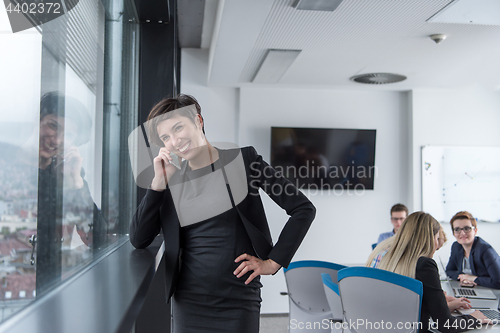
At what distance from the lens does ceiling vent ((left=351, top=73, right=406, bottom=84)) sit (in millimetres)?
4035

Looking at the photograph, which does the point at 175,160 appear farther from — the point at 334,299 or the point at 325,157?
the point at 325,157

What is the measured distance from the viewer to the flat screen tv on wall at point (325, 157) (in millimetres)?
4508

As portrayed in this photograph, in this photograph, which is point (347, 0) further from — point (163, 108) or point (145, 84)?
point (163, 108)

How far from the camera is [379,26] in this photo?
2678mm

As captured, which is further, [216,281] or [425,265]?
[425,265]

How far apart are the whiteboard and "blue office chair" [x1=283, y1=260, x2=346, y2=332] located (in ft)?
8.24

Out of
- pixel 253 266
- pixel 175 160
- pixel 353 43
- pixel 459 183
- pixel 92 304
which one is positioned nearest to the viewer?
pixel 92 304

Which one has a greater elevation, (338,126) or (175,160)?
(338,126)

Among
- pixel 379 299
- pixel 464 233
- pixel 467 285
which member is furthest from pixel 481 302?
pixel 379 299

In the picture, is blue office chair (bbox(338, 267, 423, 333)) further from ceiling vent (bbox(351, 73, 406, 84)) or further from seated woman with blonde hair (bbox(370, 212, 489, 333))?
ceiling vent (bbox(351, 73, 406, 84))

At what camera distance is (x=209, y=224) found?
1.31 m

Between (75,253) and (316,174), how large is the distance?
12.4ft

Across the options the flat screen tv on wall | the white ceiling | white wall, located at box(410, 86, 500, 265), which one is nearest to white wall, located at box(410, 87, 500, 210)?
white wall, located at box(410, 86, 500, 265)

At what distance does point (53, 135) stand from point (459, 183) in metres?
4.86
